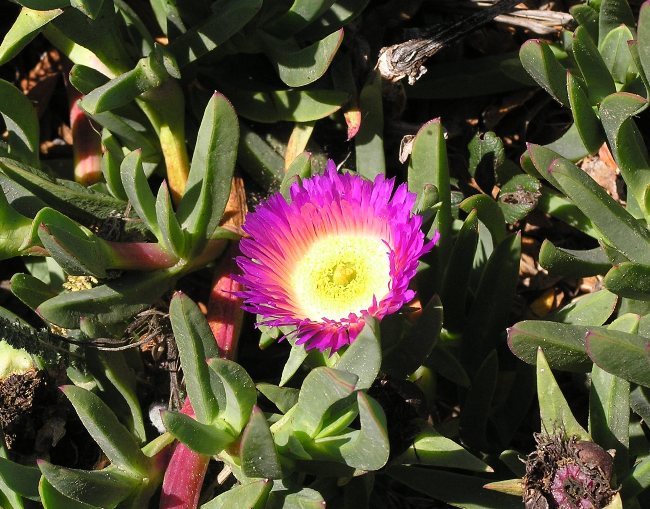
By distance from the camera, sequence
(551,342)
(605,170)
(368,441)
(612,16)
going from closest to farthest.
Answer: (368,441) < (551,342) < (612,16) < (605,170)

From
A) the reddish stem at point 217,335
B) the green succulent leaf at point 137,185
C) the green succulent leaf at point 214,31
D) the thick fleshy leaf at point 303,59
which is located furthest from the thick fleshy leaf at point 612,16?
the green succulent leaf at point 137,185

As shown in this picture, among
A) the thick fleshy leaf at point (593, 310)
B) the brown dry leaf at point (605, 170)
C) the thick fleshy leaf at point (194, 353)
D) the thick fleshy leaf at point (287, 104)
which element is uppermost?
the thick fleshy leaf at point (287, 104)

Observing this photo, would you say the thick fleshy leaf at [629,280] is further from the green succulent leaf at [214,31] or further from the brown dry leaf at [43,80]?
the brown dry leaf at [43,80]

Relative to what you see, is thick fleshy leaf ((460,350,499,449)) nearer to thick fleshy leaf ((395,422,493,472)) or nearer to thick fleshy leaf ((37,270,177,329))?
thick fleshy leaf ((395,422,493,472))

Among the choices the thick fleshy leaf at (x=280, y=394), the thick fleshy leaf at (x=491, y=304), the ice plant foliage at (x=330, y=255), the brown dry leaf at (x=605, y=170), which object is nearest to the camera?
the ice plant foliage at (x=330, y=255)

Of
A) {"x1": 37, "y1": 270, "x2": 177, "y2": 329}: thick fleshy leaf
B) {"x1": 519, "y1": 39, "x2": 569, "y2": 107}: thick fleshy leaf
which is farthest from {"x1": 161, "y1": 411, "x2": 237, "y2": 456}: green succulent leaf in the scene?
{"x1": 519, "y1": 39, "x2": 569, "y2": 107}: thick fleshy leaf

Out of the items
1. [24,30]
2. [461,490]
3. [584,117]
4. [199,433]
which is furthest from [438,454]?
[24,30]

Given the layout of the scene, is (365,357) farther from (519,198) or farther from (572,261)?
(519,198)
